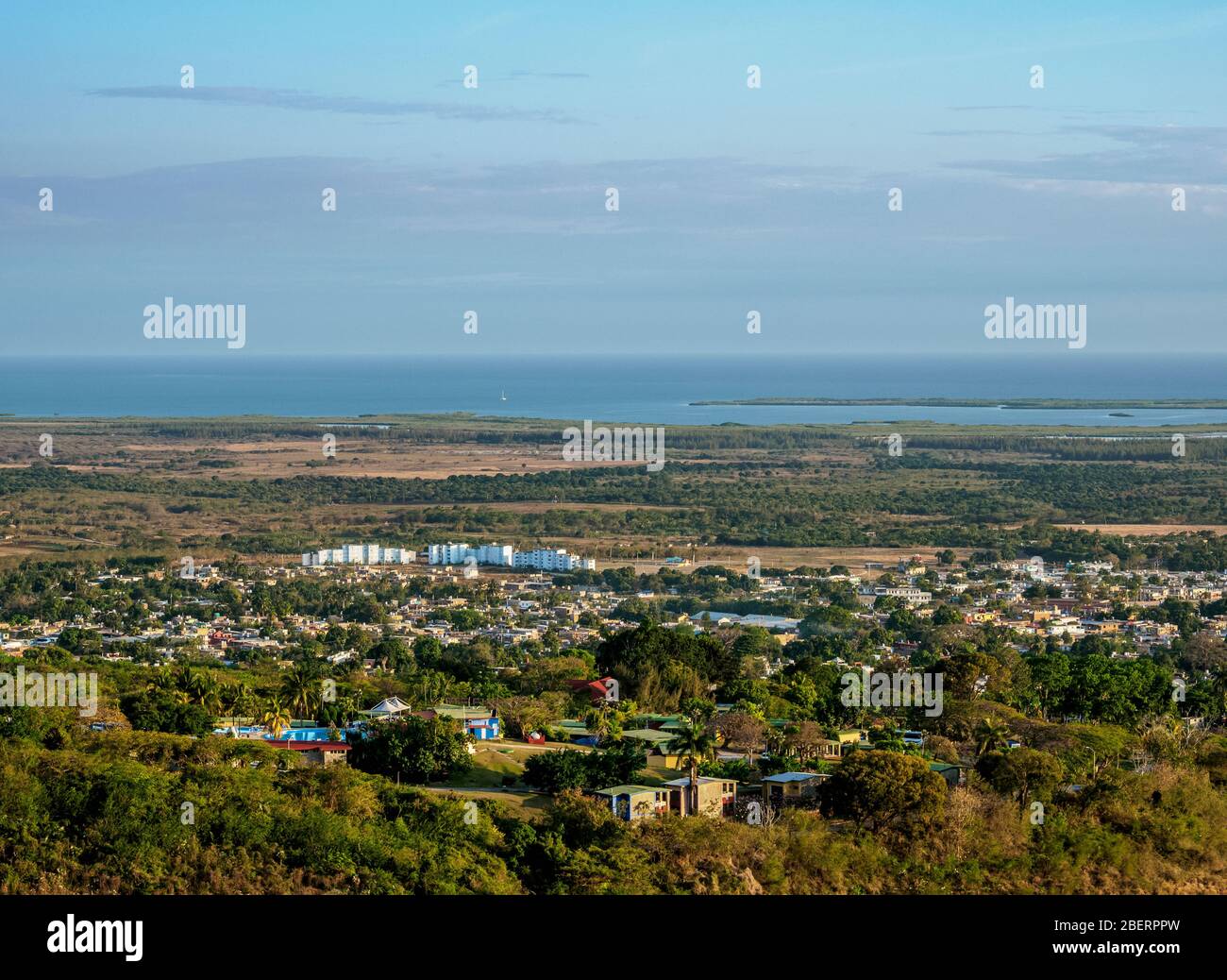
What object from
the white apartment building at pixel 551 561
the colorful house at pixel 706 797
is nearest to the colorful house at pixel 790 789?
the colorful house at pixel 706 797

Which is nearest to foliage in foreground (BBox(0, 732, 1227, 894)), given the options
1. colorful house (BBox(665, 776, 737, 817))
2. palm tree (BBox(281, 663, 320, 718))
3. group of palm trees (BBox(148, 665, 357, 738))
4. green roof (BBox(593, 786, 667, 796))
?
green roof (BBox(593, 786, 667, 796))

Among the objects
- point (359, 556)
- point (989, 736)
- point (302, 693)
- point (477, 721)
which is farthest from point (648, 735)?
point (359, 556)

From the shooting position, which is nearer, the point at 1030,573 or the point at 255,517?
the point at 1030,573
